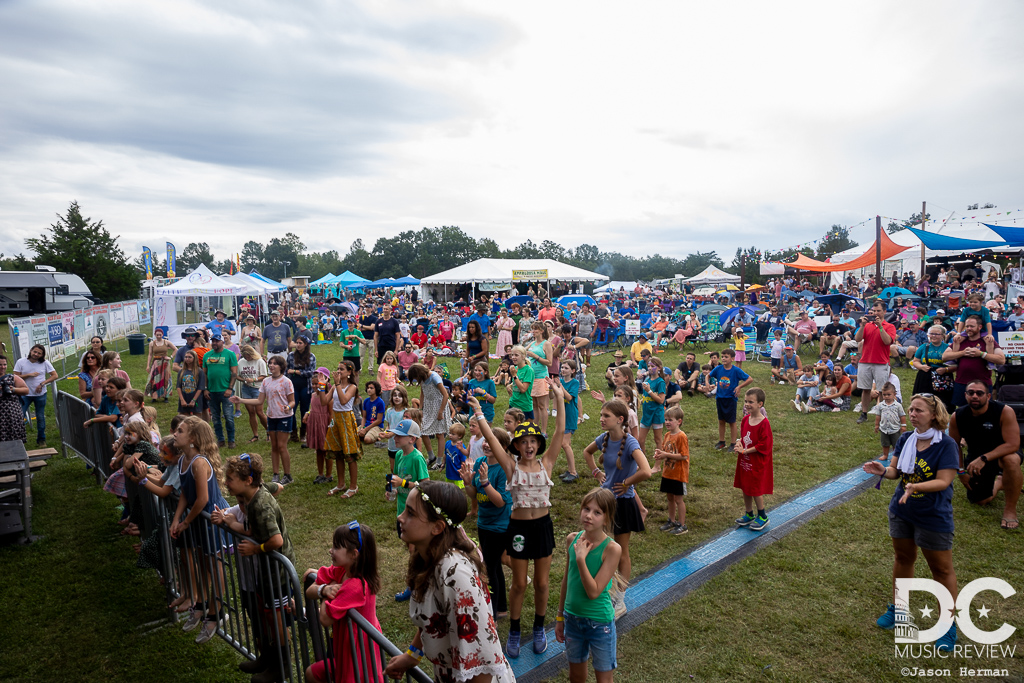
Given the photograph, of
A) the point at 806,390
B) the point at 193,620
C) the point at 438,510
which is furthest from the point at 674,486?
the point at 806,390

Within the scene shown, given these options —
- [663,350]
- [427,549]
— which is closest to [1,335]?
[663,350]

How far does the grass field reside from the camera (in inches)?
161

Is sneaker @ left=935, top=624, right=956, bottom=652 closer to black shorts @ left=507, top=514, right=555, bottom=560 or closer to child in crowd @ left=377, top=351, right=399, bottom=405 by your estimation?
black shorts @ left=507, top=514, right=555, bottom=560

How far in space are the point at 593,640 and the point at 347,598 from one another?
58.2 inches

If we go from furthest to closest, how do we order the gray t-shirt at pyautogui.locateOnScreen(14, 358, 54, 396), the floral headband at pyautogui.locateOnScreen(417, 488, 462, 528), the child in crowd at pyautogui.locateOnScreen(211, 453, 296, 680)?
the gray t-shirt at pyautogui.locateOnScreen(14, 358, 54, 396), the child in crowd at pyautogui.locateOnScreen(211, 453, 296, 680), the floral headband at pyautogui.locateOnScreen(417, 488, 462, 528)

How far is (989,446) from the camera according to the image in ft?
18.9

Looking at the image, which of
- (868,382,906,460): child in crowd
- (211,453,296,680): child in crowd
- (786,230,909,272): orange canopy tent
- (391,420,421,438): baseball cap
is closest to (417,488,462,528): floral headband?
(211,453,296,680): child in crowd

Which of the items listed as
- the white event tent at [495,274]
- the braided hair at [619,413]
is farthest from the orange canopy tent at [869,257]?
the braided hair at [619,413]

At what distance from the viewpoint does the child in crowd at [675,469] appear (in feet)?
19.7

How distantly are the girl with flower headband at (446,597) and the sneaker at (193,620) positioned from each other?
9.35 ft

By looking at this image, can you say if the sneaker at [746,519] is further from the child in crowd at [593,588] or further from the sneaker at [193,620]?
the sneaker at [193,620]

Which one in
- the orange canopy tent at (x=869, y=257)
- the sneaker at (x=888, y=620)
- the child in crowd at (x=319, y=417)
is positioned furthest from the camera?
the orange canopy tent at (x=869, y=257)

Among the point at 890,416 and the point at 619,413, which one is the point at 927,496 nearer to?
the point at 619,413

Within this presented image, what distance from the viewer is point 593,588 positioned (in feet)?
10.6
